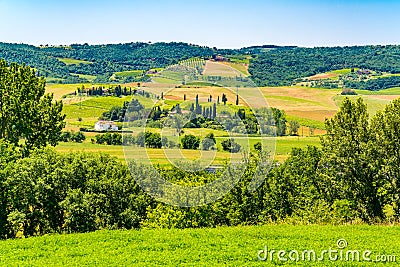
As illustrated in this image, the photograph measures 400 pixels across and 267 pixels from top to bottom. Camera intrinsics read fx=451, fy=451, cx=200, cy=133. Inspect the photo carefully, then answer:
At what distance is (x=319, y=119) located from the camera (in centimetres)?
12131

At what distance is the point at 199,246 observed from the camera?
23984 millimetres

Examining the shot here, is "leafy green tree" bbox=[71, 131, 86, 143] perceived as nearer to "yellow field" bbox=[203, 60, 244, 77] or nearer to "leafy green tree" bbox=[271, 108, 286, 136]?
"leafy green tree" bbox=[271, 108, 286, 136]

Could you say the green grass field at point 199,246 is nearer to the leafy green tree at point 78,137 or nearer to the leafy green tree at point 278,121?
the leafy green tree at point 278,121

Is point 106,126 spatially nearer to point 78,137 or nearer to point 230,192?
point 78,137

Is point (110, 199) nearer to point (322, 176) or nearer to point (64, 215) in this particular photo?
point (64, 215)

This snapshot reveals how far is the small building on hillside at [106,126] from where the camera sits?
315ft

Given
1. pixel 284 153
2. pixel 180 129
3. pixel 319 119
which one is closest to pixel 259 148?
pixel 180 129

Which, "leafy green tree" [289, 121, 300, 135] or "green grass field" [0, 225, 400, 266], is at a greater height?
"green grass field" [0, 225, 400, 266]

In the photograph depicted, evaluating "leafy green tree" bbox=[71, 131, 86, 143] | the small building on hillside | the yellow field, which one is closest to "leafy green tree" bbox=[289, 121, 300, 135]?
the small building on hillside

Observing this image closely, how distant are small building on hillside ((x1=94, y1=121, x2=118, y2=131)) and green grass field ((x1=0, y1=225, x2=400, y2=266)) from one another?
68029mm

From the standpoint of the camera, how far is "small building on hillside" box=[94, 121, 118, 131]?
95887mm

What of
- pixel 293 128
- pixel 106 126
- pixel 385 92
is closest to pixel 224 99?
pixel 106 126

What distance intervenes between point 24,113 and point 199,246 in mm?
18612

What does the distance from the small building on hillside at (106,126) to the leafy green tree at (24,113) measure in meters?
56.7
